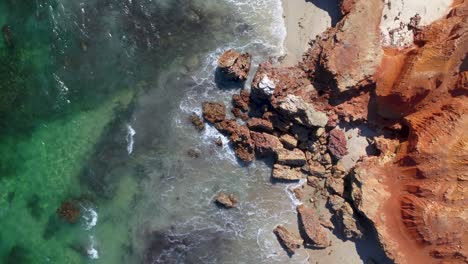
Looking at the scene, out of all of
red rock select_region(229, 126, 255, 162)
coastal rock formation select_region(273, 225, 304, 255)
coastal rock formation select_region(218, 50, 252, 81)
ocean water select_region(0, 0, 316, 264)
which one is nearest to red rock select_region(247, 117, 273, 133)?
red rock select_region(229, 126, 255, 162)

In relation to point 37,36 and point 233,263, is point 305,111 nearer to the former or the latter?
point 233,263

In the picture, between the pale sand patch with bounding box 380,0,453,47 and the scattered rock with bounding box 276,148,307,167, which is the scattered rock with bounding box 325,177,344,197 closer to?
the scattered rock with bounding box 276,148,307,167

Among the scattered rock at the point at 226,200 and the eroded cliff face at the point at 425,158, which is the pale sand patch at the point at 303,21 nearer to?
the eroded cliff face at the point at 425,158

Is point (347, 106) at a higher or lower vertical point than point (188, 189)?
higher

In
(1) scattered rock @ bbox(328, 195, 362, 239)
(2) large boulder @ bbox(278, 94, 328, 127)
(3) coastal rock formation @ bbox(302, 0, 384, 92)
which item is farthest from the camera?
(1) scattered rock @ bbox(328, 195, 362, 239)

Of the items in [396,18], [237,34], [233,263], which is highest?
[396,18]

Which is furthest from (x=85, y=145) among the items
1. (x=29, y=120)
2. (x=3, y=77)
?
(x=3, y=77)
